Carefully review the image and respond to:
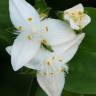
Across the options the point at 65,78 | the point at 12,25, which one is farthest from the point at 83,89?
the point at 12,25

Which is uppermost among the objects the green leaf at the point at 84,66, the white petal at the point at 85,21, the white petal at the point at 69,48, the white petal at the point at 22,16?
the white petal at the point at 22,16

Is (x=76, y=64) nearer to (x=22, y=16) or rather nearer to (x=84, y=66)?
(x=84, y=66)

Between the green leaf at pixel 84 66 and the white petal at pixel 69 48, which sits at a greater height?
the white petal at pixel 69 48

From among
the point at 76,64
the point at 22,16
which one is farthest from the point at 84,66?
the point at 22,16

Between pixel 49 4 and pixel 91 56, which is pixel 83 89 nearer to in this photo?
pixel 91 56
